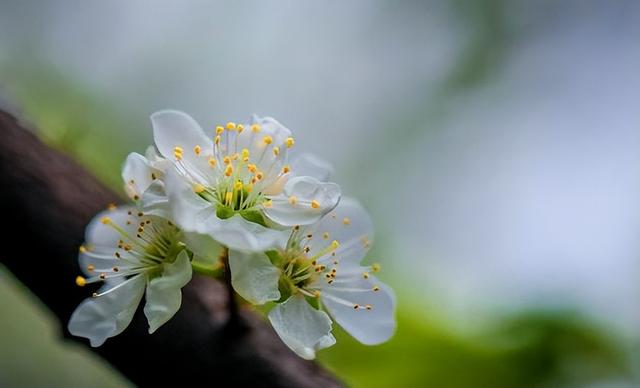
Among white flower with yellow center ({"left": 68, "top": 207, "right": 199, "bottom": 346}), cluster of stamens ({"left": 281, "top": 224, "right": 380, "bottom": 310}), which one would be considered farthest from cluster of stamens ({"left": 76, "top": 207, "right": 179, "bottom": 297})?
cluster of stamens ({"left": 281, "top": 224, "right": 380, "bottom": 310})

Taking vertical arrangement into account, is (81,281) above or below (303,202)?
below

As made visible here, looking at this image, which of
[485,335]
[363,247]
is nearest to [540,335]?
[485,335]

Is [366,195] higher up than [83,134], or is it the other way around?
[366,195]

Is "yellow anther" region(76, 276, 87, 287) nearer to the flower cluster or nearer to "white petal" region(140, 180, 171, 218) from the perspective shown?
the flower cluster

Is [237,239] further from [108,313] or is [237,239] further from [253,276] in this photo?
[108,313]

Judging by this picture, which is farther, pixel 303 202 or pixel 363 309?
pixel 363 309

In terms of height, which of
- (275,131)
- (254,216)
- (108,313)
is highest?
(275,131)

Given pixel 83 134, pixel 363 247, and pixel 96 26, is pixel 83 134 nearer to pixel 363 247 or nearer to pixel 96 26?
pixel 363 247

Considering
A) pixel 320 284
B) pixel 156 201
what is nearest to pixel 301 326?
pixel 320 284
